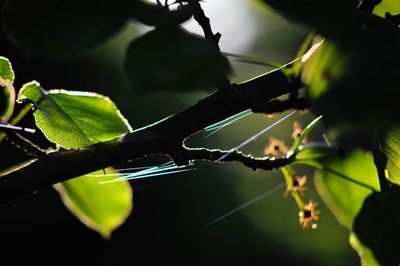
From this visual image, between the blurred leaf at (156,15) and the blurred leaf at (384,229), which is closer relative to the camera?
the blurred leaf at (156,15)

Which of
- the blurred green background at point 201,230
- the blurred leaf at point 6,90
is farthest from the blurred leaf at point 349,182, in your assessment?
the blurred green background at point 201,230

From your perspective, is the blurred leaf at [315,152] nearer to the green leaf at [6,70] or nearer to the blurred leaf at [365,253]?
the blurred leaf at [365,253]

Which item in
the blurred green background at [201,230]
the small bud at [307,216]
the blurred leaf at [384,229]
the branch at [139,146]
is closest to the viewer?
the branch at [139,146]

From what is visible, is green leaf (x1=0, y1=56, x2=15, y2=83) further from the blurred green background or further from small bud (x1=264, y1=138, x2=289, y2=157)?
the blurred green background

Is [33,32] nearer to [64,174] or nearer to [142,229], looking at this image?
[64,174]

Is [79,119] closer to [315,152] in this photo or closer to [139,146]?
[139,146]

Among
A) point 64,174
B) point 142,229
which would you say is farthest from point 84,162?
point 142,229
